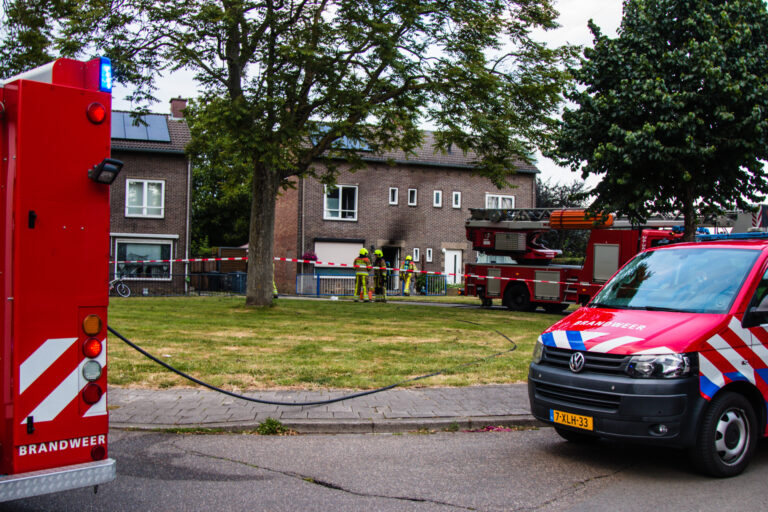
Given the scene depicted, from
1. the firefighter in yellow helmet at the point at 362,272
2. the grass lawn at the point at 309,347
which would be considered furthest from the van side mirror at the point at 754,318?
the firefighter in yellow helmet at the point at 362,272

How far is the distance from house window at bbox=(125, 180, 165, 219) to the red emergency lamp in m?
30.6

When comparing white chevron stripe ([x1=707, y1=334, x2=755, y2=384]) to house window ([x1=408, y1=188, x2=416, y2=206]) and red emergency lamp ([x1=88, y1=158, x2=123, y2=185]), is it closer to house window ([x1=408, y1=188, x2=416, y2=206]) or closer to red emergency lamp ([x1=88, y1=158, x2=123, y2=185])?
red emergency lamp ([x1=88, y1=158, x2=123, y2=185])

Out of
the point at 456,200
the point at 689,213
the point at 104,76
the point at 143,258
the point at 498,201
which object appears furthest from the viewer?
the point at 498,201

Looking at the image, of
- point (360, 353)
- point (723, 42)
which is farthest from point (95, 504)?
point (723, 42)

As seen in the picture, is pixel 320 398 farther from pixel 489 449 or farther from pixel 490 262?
pixel 490 262

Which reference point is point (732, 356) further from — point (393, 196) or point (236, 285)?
point (393, 196)

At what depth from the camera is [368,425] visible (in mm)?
6500

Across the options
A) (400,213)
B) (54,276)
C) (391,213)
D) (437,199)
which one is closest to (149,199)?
(391,213)

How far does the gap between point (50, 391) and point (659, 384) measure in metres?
4.04

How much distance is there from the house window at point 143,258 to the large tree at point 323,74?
49.3 ft

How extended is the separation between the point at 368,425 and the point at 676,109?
10.3 meters

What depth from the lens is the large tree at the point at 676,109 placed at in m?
13.2

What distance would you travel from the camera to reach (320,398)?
7.41 metres

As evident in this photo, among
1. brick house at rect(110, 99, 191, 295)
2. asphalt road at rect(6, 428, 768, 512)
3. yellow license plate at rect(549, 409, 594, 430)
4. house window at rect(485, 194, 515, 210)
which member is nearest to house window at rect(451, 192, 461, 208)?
house window at rect(485, 194, 515, 210)
